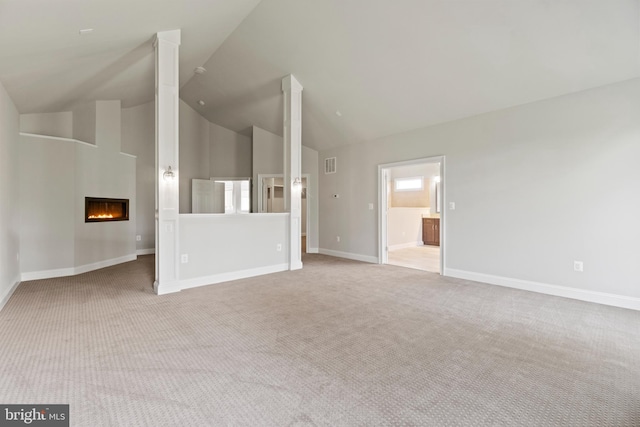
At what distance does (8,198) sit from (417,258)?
707 cm

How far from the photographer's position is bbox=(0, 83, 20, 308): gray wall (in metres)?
3.58

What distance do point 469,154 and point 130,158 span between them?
21.6 ft

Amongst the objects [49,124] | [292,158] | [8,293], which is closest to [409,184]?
[292,158]

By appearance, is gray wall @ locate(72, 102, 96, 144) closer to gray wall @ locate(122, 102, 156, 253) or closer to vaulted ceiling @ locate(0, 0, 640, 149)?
vaulted ceiling @ locate(0, 0, 640, 149)

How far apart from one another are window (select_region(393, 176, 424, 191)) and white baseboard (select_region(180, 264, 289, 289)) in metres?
5.76

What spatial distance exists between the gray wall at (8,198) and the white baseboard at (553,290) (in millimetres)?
6196

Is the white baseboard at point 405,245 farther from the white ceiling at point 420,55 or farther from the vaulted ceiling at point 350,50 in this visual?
the vaulted ceiling at point 350,50

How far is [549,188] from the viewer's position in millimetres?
4059

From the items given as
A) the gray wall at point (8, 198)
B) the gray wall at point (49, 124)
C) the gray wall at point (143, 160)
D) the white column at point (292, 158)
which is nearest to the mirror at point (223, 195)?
the gray wall at point (143, 160)

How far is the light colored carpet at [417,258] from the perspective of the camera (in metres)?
6.00

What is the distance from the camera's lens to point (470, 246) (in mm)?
4883

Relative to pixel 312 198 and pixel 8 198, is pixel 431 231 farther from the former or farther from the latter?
pixel 8 198

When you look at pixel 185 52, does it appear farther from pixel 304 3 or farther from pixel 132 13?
Answer: pixel 304 3

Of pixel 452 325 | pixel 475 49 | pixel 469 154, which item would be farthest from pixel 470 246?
pixel 475 49
